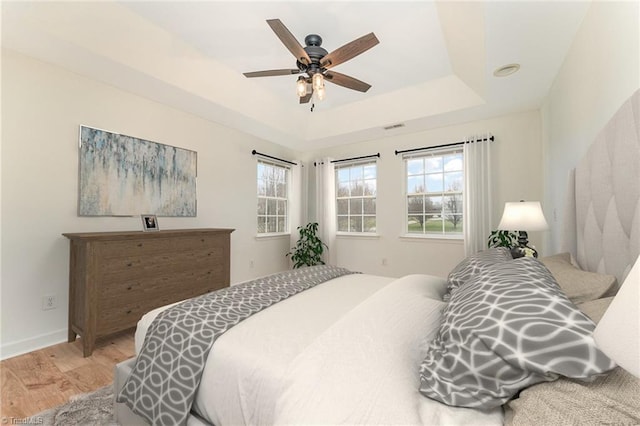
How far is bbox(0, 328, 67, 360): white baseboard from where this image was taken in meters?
2.20

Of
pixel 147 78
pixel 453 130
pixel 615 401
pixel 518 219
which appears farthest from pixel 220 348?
pixel 453 130

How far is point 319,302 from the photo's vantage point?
62.2 inches

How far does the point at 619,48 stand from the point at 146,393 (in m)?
2.53

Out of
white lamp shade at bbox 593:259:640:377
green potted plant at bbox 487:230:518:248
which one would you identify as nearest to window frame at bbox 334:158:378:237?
green potted plant at bbox 487:230:518:248

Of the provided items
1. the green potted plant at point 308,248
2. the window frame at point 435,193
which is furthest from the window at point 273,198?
the window frame at point 435,193

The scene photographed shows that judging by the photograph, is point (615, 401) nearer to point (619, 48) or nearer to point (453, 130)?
point (619, 48)

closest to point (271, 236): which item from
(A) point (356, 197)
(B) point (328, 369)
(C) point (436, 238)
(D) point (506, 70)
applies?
(A) point (356, 197)

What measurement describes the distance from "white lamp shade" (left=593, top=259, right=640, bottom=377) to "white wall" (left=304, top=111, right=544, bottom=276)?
373cm

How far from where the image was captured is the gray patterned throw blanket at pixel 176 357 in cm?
106

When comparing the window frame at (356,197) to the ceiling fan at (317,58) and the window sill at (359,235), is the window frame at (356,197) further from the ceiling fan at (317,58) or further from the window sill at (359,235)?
the ceiling fan at (317,58)

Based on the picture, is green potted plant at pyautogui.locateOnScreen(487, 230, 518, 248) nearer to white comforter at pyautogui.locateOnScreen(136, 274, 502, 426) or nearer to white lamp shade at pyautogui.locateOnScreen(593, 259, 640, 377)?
white comforter at pyautogui.locateOnScreen(136, 274, 502, 426)

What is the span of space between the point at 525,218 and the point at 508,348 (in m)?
1.93

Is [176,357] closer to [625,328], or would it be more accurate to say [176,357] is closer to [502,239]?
[625,328]

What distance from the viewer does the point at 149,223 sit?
2850mm
